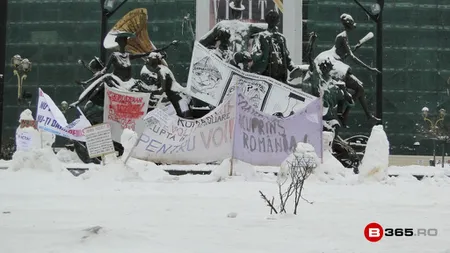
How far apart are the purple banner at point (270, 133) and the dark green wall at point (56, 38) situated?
26253mm

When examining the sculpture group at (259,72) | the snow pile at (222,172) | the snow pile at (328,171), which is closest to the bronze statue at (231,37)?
the sculpture group at (259,72)

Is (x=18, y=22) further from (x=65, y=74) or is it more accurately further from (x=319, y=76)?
(x=319, y=76)

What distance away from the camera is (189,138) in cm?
1098

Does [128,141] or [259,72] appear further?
[259,72]


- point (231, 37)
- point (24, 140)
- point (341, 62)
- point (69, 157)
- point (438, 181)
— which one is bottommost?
point (69, 157)

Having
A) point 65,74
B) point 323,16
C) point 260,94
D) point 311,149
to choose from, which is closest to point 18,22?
point 65,74

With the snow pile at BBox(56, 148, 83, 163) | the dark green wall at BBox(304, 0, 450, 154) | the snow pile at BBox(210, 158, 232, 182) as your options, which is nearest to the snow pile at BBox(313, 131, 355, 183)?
the snow pile at BBox(210, 158, 232, 182)

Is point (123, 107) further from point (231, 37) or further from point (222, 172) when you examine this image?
point (222, 172)

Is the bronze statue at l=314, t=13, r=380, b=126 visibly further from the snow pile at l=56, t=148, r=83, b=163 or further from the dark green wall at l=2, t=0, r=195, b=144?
the dark green wall at l=2, t=0, r=195, b=144

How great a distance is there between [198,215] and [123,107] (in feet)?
31.9

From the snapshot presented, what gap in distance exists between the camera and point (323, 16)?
35344 millimetres

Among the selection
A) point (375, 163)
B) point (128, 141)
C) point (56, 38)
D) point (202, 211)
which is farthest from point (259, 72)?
point (56, 38)

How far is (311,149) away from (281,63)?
20.6 ft

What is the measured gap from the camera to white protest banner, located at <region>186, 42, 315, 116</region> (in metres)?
13.8
